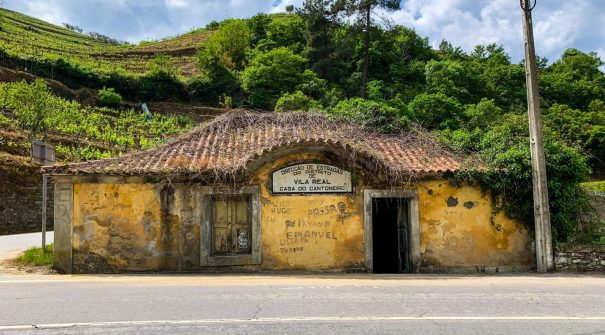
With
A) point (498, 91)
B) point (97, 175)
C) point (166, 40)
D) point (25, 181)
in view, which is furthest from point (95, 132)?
point (166, 40)

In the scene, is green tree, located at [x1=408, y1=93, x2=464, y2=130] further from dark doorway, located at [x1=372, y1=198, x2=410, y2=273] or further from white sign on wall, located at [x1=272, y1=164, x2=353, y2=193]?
white sign on wall, located at [x1=272, y1=164, x2=353, y2=193]

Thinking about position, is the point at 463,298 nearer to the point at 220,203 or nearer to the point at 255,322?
the point at 255,322

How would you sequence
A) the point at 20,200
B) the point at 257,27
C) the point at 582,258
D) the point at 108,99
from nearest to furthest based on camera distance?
the point at 582,258
the point at 20,200
the point at 108,99
the point at 257,27

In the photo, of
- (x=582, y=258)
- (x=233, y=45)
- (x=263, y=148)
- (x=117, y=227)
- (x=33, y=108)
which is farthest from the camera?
(x=233, y=45)

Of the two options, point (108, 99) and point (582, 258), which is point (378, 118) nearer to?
point (582, 258)

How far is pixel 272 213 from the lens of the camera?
13289 mm

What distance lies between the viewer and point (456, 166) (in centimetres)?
1380

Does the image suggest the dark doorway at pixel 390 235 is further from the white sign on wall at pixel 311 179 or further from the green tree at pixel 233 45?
the green tree at pixel 233 45

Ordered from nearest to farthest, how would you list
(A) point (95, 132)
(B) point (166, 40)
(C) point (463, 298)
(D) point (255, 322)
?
(D) point (255, 322) < (C) point (463, 298) < (A) point (95, 132) < (B) point (166, 40)

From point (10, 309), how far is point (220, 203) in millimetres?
6301

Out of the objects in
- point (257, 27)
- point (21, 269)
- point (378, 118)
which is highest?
point (257, 27)

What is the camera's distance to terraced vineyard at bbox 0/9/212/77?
64.1 m

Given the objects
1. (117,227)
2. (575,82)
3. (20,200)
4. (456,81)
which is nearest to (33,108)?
(20,200)

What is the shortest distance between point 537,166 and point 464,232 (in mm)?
2580
